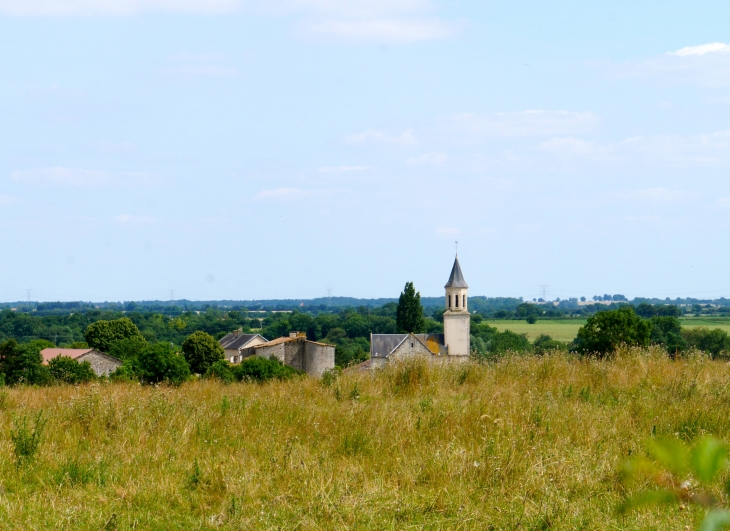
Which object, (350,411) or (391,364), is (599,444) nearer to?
(350,411)

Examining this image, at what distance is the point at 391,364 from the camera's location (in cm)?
1117

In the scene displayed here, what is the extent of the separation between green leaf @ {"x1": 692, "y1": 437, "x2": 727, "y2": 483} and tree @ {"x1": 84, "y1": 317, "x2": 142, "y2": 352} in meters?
83.1

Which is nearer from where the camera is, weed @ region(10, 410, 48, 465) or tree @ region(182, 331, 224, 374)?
weed @ region(10, 410, 48, 465)

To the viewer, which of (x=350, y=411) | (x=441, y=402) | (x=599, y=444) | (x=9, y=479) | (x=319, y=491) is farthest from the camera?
(x=441, y=402)

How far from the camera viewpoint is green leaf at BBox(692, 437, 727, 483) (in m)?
1.00

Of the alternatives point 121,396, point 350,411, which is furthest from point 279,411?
point 121,396

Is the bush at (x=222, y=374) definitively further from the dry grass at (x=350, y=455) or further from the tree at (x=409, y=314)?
the tree at (x=409, y=314)

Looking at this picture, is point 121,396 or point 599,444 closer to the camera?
point 599,444

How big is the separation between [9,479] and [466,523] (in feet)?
12.1

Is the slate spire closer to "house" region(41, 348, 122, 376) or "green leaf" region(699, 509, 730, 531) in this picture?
"house" region(41, 348, 122, 376)

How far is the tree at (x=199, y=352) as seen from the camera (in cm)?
6912

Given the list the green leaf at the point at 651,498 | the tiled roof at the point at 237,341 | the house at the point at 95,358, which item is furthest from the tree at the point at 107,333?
the green leaf at the point at 651,498

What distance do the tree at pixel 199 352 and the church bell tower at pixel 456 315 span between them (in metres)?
28.7

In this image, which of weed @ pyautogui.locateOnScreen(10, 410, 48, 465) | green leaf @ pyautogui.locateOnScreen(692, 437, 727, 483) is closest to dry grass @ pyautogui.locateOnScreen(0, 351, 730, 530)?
weed @ pyautogui.locateOnScreen(10, 410, 48, 465)
